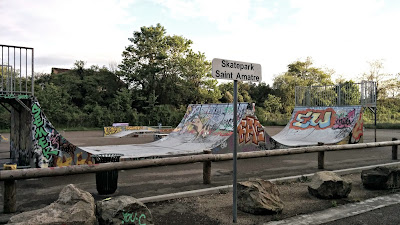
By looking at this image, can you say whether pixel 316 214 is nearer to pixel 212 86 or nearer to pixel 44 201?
pixel 44 201

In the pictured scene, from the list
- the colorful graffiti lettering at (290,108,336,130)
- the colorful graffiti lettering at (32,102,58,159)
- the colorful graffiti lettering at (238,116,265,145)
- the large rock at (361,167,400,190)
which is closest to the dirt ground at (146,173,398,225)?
the large rock at (361,167,400,190)

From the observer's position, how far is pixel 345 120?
15586 mm

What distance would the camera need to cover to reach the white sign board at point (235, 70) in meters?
4.03

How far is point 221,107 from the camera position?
13117 mm

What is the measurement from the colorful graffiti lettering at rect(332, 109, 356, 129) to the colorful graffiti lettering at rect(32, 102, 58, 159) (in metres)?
13.1

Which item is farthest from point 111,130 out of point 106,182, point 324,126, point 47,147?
point 106,182

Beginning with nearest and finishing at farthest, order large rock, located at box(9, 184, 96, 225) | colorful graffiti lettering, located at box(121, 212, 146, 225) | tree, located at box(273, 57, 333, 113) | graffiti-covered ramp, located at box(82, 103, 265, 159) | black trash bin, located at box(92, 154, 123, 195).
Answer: large rock, located at box(9, 184, 96, 225) → colorful graffiti lettering, located at box(121, 212, 146, 225) → black trash bin, located at box(92, 154, 123, 195) → graffiti-covered ramp, located at box(82, 103, 265, 159) → tree, located at box(273, 57, 333, 113)

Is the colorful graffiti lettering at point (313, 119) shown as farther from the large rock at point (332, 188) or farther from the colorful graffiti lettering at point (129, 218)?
the colorful graffiti lettering at point (129, 218)

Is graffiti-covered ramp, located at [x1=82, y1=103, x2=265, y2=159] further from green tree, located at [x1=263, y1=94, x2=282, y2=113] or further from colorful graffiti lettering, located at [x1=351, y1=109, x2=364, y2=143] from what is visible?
green tree, located at [x1=263, y1=94, x2=282, y2=113]

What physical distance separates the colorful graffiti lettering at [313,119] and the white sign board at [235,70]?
13.0 m

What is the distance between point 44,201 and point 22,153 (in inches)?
141

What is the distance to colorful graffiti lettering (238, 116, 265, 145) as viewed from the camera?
11587mm

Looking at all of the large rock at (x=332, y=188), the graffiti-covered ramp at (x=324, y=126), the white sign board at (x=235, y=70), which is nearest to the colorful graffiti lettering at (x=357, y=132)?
the graffiti-covered ramp at (x=324, y=126)

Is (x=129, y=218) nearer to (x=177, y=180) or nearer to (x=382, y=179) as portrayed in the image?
(x=177, y=180)
